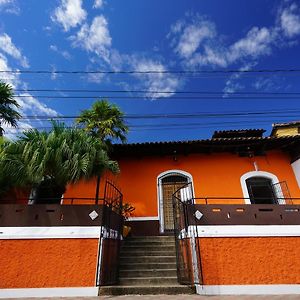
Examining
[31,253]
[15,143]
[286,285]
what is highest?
[15,143]

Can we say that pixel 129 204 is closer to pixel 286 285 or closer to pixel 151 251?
pixel 151 251

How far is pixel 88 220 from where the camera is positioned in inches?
234

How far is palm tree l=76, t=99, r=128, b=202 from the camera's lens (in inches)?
330

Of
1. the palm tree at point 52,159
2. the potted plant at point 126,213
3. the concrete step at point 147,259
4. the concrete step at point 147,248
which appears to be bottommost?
the concrete step at point 147,259

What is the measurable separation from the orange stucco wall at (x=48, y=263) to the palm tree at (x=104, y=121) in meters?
3.96

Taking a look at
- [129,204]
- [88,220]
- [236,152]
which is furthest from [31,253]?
[236,152]

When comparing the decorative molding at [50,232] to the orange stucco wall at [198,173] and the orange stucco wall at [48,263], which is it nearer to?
the orange stucco wall at [48,263]

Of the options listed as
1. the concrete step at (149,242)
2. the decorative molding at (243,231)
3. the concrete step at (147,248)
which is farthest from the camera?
the concrete step at (149,242)

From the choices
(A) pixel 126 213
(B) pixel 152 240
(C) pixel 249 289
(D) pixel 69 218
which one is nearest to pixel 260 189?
(C) pixel 249 289

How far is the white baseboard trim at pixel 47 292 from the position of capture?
521 cm

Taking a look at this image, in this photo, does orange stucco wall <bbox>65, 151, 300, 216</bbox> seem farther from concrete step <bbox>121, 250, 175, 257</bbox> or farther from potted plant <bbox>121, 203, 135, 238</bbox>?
concrete step <bbox>121, 250, 175, 257</bbox>

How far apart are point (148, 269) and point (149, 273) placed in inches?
6.9

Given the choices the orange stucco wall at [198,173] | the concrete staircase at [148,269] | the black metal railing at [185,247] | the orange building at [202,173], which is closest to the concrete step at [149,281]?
the concrete staircase at [148,269]

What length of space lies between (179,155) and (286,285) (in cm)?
571
